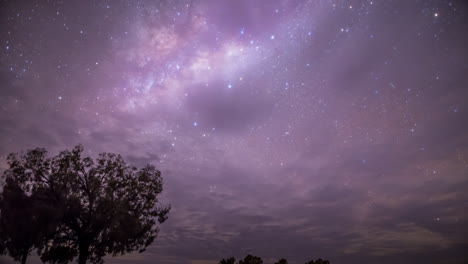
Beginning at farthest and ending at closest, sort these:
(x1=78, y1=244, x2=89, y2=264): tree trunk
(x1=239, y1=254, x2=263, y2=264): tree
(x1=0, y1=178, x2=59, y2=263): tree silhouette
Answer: (x1=78, y1=244, x2=89, y2=264): tree trunk < (x1=0, y1=178, x2=59, y2=263): tree silhouette < (x1=239, y1=254, x2=263, y2=264): tree

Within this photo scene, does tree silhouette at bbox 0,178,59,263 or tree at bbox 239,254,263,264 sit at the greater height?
tree silhouette at bbox 0,178,59,263

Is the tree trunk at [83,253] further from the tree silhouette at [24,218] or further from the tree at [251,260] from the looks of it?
the tree at [251,260]

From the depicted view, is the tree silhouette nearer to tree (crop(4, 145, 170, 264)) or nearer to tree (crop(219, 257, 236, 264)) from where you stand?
tree (crop(4, 145, 170, 264))

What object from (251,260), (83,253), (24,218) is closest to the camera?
(251,260)

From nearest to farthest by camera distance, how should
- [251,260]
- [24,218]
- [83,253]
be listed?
[251,260] < [24,218] < [83,253]

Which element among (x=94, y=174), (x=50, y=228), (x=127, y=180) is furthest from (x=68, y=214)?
(x=127, y=180)

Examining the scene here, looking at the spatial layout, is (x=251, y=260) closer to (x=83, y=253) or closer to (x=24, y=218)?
(x=83, y=253)

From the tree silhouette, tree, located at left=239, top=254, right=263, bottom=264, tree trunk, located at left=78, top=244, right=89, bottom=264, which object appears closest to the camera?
tree, located at left=239, top=254, right=263, bottom=264

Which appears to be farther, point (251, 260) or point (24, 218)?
point (24, 218)

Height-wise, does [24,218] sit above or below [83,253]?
above

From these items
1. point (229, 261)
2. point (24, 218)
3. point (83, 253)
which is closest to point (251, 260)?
point (229, 261)

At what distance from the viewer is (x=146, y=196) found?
32.8m

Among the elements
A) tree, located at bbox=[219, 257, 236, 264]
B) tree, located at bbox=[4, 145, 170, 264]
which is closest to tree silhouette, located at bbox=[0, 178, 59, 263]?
tree, located at bbox=[4, 145, 170, 264]

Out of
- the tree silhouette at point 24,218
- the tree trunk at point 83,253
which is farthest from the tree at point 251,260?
the tree silhouette at point 24,218
